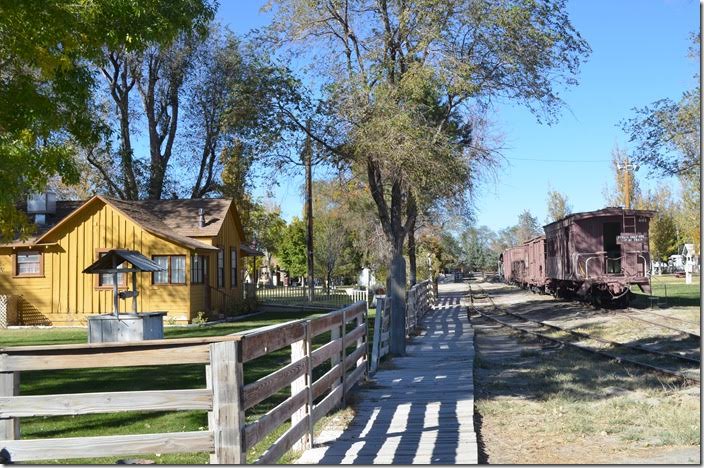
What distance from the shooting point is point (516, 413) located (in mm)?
9328

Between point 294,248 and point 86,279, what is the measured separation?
47257 millimetres

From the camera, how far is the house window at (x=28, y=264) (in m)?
28.1

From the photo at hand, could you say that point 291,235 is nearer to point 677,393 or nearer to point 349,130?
point 349,130

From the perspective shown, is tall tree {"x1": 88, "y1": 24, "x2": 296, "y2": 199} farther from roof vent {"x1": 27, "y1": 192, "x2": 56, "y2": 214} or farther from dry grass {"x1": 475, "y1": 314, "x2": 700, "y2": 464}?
dry grass {"x1": 475, "y1": 314, "x2": 700, "y2": 464}

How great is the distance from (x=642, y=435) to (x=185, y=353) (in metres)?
5.17

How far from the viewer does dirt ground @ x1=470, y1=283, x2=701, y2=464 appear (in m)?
7.28

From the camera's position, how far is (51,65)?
1093 cm

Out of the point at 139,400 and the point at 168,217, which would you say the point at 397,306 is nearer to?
the point at 139,400

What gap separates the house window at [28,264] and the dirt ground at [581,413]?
1956cm

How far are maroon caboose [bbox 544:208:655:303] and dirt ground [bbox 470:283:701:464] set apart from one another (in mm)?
13430

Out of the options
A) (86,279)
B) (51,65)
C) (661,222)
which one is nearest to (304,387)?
(51,65)

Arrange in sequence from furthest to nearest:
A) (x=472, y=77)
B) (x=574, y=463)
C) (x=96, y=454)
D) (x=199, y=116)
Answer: (x=199, y=116)
(x=472, y=77)
(x=574, y=463)
(x=96, y=454)

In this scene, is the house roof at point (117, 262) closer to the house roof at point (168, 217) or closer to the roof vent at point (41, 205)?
the house roof at point (168, 217)

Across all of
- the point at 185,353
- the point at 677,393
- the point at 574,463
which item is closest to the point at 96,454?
the point at 185,353
